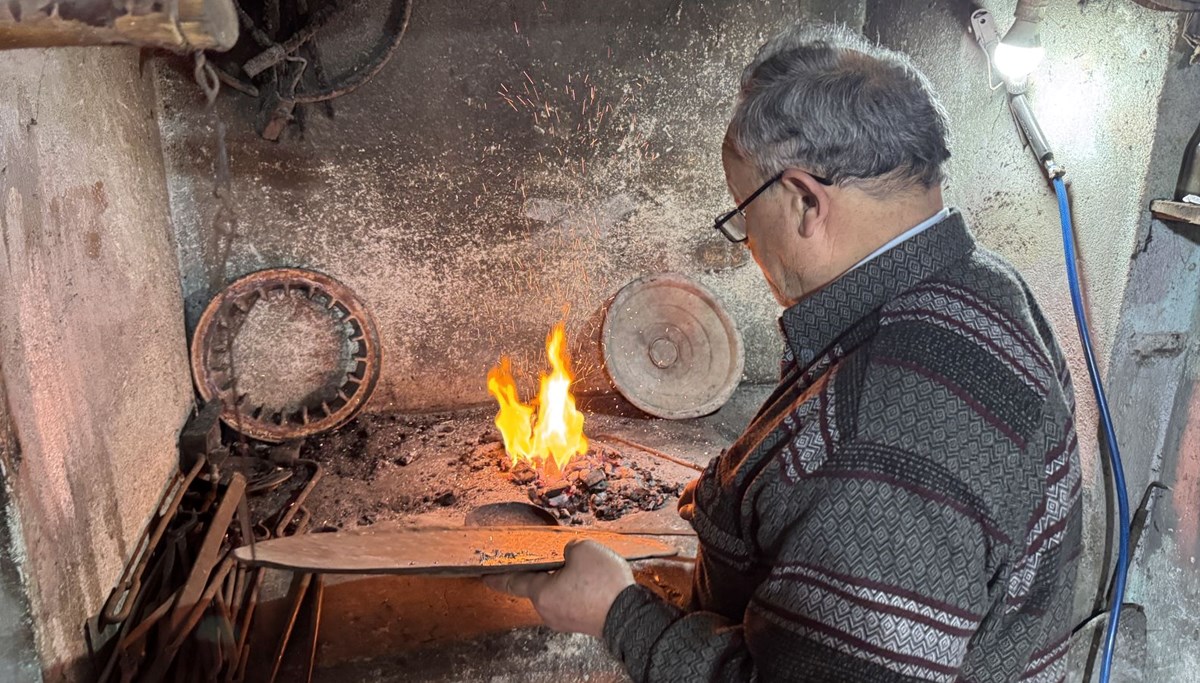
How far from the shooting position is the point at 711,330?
17.0 ft

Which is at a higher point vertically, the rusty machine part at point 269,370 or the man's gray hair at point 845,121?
the man's gray hair at point 845,121

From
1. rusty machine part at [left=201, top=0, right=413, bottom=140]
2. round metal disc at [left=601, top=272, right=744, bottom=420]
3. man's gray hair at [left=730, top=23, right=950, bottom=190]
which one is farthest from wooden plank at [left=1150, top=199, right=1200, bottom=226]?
rusty machine part at [left=201, top=0, right=413, bottom=140]

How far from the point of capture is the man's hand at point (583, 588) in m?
1.82

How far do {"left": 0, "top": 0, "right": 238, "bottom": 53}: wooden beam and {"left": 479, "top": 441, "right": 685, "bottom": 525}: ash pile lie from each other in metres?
3.02

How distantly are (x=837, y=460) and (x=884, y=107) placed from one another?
27.9 inches

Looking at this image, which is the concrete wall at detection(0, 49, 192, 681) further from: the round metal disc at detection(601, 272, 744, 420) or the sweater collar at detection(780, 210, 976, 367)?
the round metal disc at detection(601, 272, 744, 420)

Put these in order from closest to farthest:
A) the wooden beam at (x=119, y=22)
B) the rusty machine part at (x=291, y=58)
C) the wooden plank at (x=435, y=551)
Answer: the wooden beam at (x=119, y=22)
the wooden plank at (x=435, y=551)
the rusty machine part at (x=291, y=58)

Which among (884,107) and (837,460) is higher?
(884,107)

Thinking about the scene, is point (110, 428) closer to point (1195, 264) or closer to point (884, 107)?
point (884, 107)

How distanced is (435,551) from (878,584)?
1.48 m

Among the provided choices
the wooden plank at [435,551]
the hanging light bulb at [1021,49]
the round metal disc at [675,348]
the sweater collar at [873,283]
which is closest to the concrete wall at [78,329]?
the wooden plank at [435,551]

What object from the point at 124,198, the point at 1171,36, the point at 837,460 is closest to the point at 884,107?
the point at 837,460

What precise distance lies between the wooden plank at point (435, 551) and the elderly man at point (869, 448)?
491 millimetres

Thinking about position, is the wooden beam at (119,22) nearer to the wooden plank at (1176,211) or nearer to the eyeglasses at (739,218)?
the eyeglasses at (739,218)
